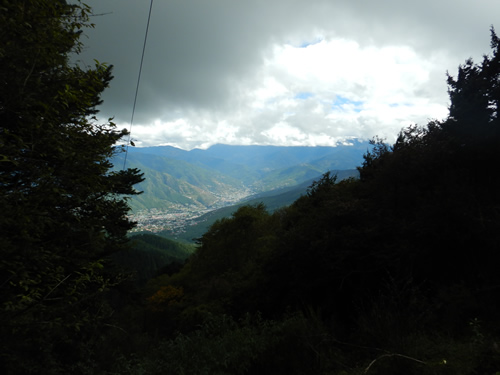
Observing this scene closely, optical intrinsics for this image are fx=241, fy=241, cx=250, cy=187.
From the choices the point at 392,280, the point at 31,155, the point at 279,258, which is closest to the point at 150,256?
the point at 279,258

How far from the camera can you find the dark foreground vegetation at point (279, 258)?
3.19m

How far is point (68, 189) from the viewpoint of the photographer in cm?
370

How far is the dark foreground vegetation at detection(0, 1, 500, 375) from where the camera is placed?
3.19m

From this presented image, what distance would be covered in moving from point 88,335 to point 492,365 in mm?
11664

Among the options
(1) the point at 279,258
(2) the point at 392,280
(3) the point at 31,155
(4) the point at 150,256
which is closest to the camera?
(3) the point at 31,155

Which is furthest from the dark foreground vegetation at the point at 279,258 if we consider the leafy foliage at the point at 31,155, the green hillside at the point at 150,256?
the green hillside at the point at 150,256

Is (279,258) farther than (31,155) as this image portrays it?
Yes

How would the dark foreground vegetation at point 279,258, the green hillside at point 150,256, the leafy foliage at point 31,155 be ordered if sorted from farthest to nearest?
1. the green hillside at point 150,256
2. the dark foreground vegetation at point 279,258
3. the leafy foliage at point 31,155

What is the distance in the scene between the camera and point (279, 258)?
448 inches

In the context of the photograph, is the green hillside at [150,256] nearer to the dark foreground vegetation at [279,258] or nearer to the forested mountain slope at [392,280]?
the dark foreground vegetation at [279,258]

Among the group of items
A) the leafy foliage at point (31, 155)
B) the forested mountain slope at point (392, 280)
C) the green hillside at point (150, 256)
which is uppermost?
the leafy foliage at point (31, 155)

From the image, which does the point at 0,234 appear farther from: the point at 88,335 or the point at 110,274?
the point at 110,274

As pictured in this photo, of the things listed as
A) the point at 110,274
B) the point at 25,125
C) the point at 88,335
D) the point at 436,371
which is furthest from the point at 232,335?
the point at 110,274

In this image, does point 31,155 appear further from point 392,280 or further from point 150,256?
point 150,256
